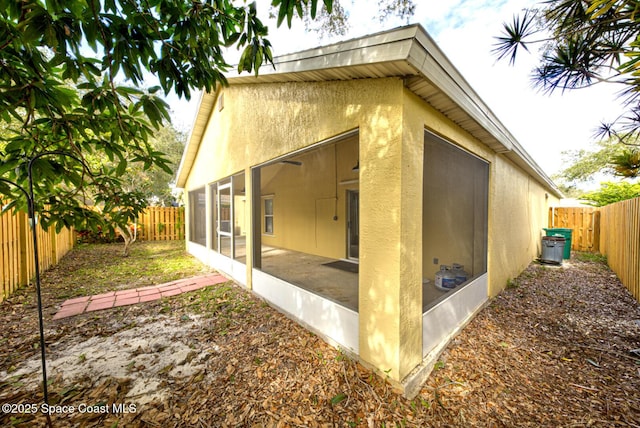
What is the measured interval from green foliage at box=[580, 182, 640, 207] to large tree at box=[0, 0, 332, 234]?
17.8m

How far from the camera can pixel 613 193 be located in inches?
475

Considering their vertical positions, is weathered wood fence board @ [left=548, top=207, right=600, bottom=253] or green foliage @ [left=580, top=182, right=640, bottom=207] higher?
green foliage @ [left=580, top=182, right=640, bottom=207]

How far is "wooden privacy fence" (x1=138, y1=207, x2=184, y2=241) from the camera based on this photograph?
41.9ft

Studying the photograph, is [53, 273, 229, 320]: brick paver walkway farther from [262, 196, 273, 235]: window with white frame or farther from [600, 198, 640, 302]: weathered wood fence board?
[600, 198, 640, 302]: weathered wood fence board

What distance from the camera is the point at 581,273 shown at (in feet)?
22.0

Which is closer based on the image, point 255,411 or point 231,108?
point 255,411

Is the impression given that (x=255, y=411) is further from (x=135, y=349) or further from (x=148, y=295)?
(x=148, y=295)

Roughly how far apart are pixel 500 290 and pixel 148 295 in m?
7.41

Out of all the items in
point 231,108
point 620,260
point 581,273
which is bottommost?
point 581,273

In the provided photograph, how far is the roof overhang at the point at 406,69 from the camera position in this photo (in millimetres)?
2037

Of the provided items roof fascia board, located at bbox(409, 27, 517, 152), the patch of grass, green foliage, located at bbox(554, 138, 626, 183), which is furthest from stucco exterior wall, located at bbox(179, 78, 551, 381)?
green foliage, located at bbox(554, 138, 626, 183)

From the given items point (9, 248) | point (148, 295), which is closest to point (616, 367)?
→ point (148, 295)

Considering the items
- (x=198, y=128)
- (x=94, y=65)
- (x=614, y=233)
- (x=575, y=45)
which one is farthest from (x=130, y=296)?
(x=614, y=233)

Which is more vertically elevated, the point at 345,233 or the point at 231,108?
the point at 231,108
